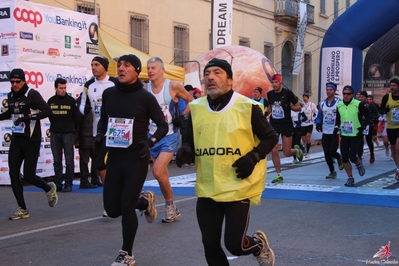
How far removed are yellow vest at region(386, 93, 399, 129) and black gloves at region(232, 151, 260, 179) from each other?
312 inches

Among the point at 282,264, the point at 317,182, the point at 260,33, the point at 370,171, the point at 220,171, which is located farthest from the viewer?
the point at 260,33

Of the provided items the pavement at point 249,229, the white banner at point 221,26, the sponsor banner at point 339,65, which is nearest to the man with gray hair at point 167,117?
the pavement at point 249,229

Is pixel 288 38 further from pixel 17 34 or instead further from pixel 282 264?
pixel 282 264

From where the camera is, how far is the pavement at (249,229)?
586 cm

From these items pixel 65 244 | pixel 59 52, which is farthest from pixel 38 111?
pixel 59 52

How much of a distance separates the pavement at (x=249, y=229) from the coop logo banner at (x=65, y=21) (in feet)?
11.9

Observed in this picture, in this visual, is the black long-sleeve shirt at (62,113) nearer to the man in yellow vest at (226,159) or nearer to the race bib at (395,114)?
the race bib at (395,114)

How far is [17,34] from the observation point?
39.1 ft

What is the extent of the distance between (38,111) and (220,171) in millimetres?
4332

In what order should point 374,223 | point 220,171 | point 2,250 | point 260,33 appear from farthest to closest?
point 260,33
point 374,223
point 2,250
point 220,171

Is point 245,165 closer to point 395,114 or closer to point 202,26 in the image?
A: point 395,114

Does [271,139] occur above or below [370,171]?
above

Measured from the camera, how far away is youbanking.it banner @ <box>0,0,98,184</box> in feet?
39.2

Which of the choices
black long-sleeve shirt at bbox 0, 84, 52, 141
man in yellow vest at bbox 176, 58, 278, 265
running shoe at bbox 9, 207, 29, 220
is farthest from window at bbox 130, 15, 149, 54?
man in yellow vest at bbox 176, 58, 278, 265
